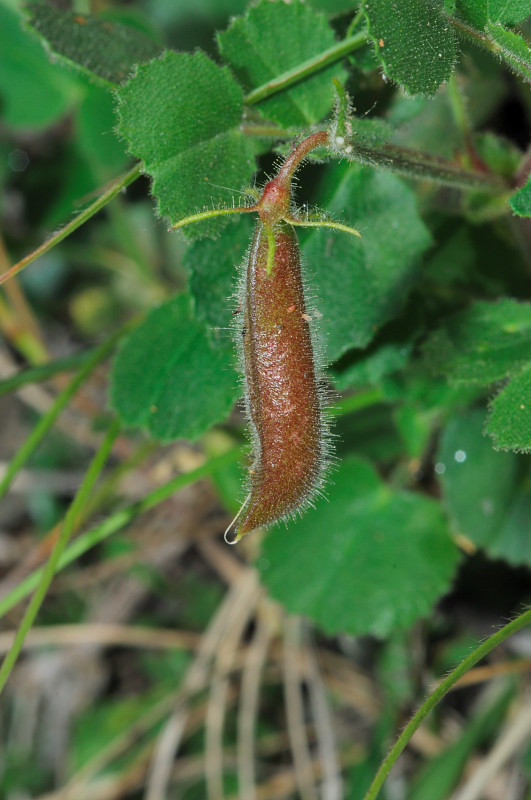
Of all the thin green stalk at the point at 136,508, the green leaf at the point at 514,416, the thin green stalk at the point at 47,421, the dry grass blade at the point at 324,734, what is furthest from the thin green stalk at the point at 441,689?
the dry grass blade at the point at 324,734

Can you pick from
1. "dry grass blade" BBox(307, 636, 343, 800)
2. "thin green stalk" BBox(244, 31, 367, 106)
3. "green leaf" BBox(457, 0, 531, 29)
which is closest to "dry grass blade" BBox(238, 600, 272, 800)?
"dry grass blade" BBox(307, 636, 343, 800)

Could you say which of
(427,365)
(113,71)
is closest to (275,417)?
(427,365)

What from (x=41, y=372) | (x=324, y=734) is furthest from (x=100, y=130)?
(x=324, y=734)

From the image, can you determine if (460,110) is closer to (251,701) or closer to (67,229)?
(67,229)

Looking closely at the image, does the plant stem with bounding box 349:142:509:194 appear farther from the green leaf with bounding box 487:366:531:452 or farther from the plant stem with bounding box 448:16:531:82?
the green leaf with bounding box 487:366:531:452

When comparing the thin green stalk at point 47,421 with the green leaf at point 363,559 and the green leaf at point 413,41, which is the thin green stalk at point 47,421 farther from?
the green leaf at point 413,41

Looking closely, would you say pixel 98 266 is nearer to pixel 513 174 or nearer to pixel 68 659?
pixel 68 659
